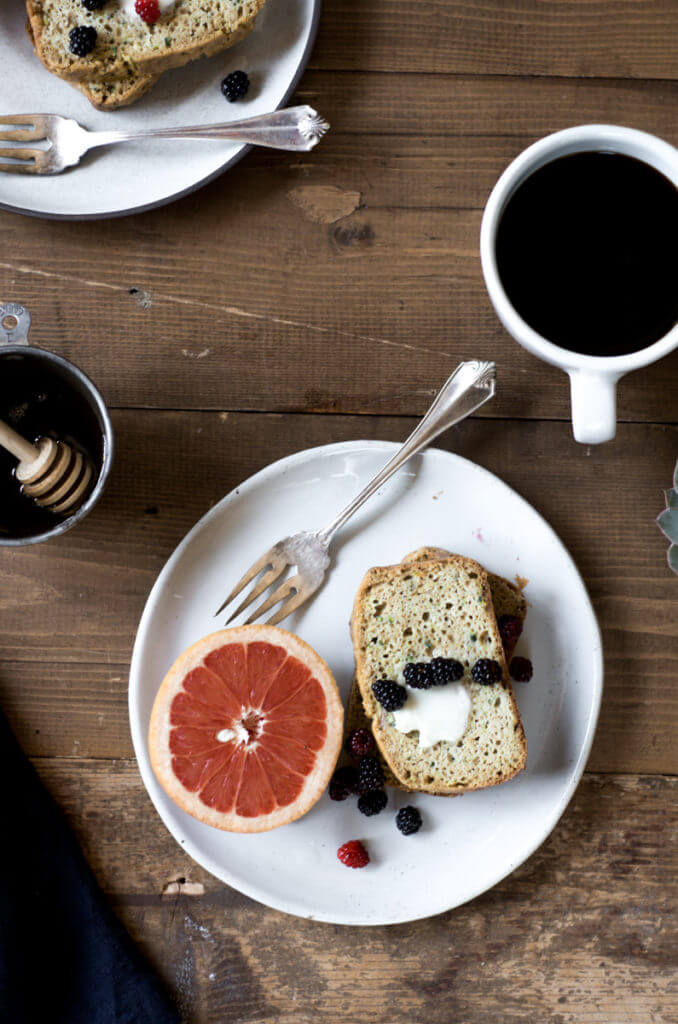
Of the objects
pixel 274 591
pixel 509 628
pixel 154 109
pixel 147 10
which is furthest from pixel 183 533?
pixel 147 10

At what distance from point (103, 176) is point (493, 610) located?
82 centimetres

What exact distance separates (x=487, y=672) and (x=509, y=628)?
0.27ft

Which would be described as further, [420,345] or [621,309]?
[420,345]

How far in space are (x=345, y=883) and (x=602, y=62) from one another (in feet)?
4.13

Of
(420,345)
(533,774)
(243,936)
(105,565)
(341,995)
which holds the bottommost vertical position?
(341,995)

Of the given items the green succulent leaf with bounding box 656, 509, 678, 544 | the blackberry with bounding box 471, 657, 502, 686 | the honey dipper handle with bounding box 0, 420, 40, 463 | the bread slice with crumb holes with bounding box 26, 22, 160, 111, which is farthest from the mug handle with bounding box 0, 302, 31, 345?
the green succulent leaf with bounding box 656, 509, 678, 544

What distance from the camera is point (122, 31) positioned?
48.4 inches

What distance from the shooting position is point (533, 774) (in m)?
1.29

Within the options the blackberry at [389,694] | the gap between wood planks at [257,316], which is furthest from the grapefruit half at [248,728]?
the gap between wood planks at [257,316]

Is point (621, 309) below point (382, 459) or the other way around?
the other way around

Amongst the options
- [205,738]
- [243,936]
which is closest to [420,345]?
[205,738]

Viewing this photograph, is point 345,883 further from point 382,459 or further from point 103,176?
point 103,176

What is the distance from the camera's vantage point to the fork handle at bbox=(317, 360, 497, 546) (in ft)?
4.17

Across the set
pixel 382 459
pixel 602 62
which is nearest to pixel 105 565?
pixel 382 459
